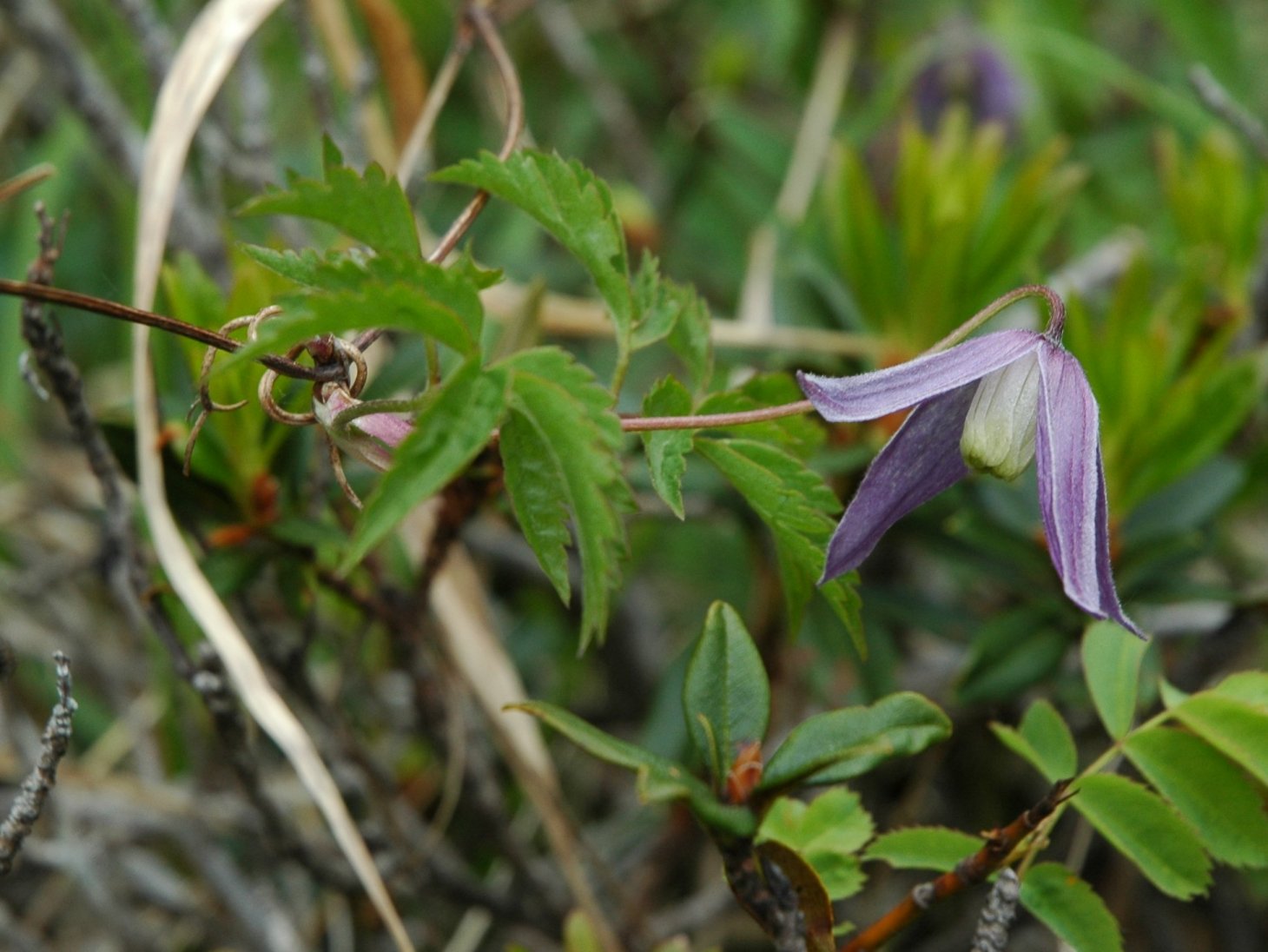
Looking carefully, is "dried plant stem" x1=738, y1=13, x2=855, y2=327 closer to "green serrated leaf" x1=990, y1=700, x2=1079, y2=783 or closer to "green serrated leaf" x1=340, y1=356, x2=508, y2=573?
"green serrated leaf" x1=990, y1=700, x2=1079, y2=783

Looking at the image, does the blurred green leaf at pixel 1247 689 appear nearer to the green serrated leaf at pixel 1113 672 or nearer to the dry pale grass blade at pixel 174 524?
the green serrated leaf at pixel 1113 672

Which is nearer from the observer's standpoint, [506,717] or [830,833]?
[830,833]

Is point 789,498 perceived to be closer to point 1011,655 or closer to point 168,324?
point 168,324

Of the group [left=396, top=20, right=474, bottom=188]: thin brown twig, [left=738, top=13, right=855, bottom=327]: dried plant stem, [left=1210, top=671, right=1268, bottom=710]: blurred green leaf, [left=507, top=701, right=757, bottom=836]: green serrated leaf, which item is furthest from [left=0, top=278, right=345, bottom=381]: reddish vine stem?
[left=738, top=13, right=855, bottom=327]: dried plant stem

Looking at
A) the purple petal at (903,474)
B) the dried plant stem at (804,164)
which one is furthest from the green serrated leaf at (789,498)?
the dried plant stem at (804,164)

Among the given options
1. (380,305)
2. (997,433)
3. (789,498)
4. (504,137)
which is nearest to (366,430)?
(380,305)

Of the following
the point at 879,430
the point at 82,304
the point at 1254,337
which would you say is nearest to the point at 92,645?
the point at 82,304
